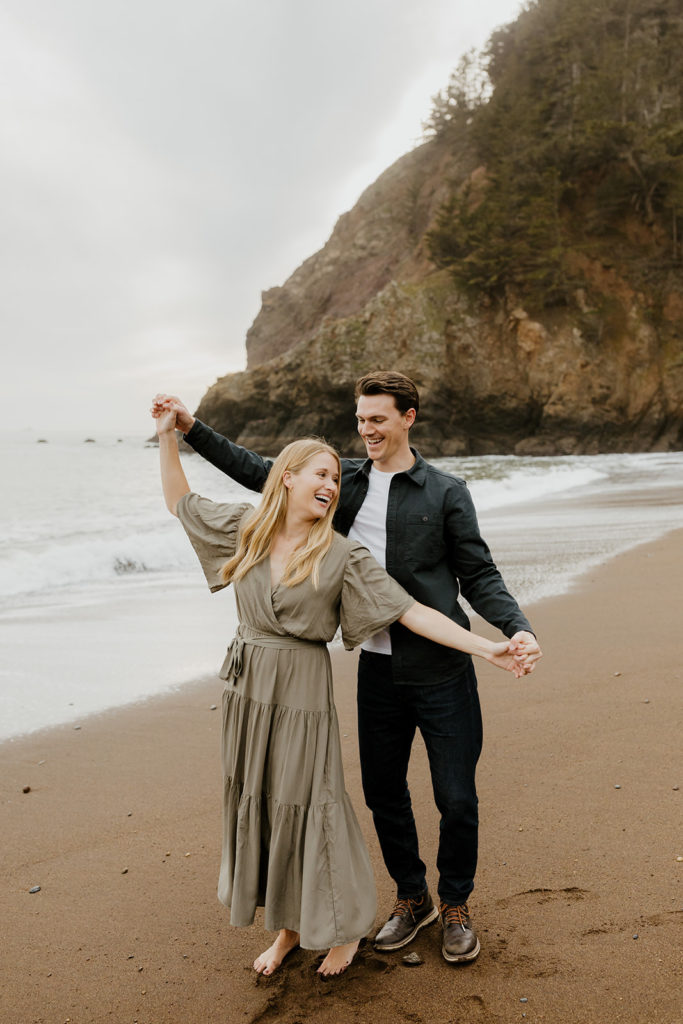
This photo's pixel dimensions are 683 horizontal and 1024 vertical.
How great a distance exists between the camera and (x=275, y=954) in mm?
2488

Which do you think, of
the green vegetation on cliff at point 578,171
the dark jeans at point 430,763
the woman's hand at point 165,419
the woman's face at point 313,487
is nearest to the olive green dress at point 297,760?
the woman's face at point 313,487

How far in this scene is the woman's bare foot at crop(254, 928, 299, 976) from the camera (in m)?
2.46

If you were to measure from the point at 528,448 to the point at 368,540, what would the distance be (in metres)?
34.4

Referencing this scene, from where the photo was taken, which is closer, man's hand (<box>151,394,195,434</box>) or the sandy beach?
the sandy beach

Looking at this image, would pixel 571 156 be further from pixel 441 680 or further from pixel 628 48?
pixel 441 680

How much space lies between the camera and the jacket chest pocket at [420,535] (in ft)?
8.32

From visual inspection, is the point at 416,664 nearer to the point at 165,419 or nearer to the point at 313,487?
the point at 313,487

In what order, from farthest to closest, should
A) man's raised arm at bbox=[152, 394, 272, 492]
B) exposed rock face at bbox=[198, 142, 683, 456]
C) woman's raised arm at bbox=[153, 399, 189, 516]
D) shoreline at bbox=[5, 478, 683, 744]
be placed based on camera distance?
exposed rock face at bbox=[198, 142, 683, 456]
shoreline at bbox=[5, 478, 683, 744]
man's raised arm at bbox=[152, 394, 272, 492]
woman's raised arm at bbox=[153, 399, 189, 516]

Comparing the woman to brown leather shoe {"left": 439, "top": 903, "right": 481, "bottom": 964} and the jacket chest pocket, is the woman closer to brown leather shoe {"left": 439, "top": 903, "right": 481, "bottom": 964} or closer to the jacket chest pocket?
the jacket chest pocket

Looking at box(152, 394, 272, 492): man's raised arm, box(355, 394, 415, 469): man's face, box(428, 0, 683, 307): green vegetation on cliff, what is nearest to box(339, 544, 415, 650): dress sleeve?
box(355, 394, 415, 469): man's face

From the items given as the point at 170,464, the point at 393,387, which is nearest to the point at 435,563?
the point at 393,387

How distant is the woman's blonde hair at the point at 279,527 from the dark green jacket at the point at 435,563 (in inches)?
10.9

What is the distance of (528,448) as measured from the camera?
35750 millimetres

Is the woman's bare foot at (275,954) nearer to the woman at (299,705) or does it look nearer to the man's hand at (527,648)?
the woman at (299,705)
